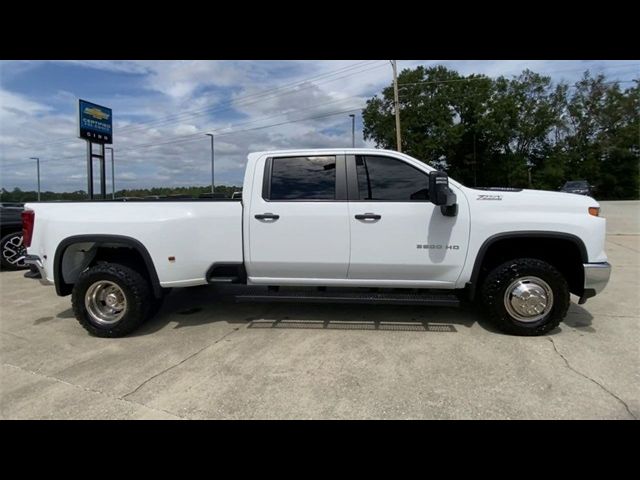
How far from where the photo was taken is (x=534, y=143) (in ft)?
137

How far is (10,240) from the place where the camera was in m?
7.92

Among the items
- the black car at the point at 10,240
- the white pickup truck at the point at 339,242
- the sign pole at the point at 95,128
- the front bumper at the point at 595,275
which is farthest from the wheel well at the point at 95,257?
the sign pole at the point at 95,128

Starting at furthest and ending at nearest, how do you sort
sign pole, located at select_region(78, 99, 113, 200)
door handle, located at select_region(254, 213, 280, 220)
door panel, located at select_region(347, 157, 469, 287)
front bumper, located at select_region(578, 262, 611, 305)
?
sign pole, located at select_region(78, 99, 113, 200) → door handle, located at select_region(254, 213, 280, 220) → door panel, located at select_region(347, 157, 469, 287) → front bumper, located at select_region(578, 262, 611, 305)

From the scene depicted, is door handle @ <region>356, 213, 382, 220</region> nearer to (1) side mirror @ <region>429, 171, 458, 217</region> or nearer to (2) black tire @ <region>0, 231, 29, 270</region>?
(1) side mirror @ <region>429, 171, 458, 217</region>

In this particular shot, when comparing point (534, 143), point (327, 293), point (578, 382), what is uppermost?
point (534, 143)

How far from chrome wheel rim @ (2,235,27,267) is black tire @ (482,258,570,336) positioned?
858cm

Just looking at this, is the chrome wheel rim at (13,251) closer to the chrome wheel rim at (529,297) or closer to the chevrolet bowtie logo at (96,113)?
the chevrolet bowtie logo at (96,113)

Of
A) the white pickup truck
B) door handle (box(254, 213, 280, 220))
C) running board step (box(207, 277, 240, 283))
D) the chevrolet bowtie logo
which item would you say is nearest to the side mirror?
the white pickup truck

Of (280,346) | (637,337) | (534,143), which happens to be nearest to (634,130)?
(534,143)

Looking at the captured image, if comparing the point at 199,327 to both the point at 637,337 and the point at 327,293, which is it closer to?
the point at 327,293

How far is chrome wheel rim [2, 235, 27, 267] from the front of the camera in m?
7.88

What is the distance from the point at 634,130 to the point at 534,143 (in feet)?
28.1

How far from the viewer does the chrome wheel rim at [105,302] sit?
14.0ft

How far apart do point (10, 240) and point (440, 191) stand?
8.46m
